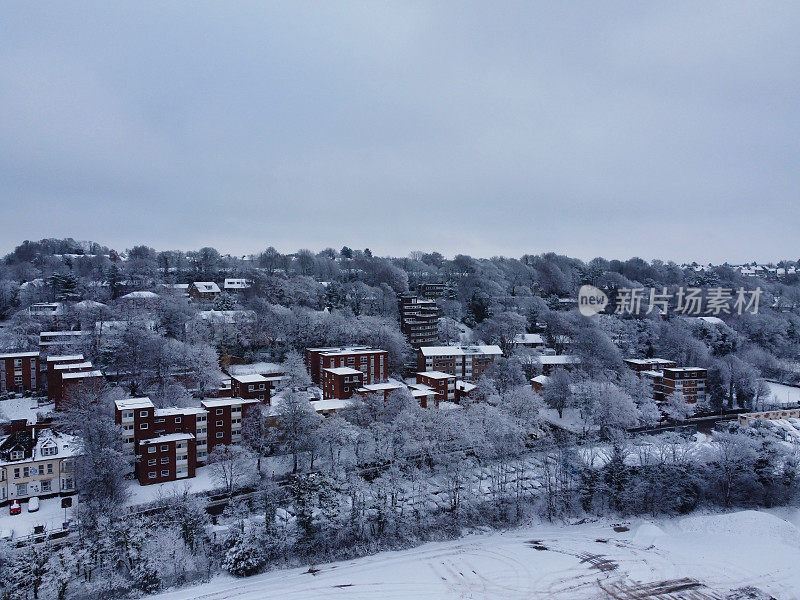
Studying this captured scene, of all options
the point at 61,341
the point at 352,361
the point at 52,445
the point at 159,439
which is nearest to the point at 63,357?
the point at 61,341

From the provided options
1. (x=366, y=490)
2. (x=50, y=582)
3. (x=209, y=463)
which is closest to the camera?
(x=50, y=582)

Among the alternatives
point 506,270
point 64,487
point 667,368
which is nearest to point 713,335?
point 667,368

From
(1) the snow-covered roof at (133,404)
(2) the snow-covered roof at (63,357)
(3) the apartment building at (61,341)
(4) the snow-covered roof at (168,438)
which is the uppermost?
(3) the apartment building at (61,341)

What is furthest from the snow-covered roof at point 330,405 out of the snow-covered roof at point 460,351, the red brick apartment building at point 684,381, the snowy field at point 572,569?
the red brick apartment building at point 684,381

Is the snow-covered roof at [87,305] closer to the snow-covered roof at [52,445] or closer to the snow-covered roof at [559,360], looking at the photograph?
the snow-covered roof at [52,445]

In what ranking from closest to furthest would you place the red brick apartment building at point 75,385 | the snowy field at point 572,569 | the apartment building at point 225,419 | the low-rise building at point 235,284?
the snowy field at point 572,569 → the apartment building at point 225,419 → the red brick apartment building at point 75,385 → the low-rise building at point 235,284

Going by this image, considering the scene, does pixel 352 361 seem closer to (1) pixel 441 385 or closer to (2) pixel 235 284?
(1) pixel 441 385

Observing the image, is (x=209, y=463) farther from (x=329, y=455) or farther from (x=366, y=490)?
(x=366, y=490)
